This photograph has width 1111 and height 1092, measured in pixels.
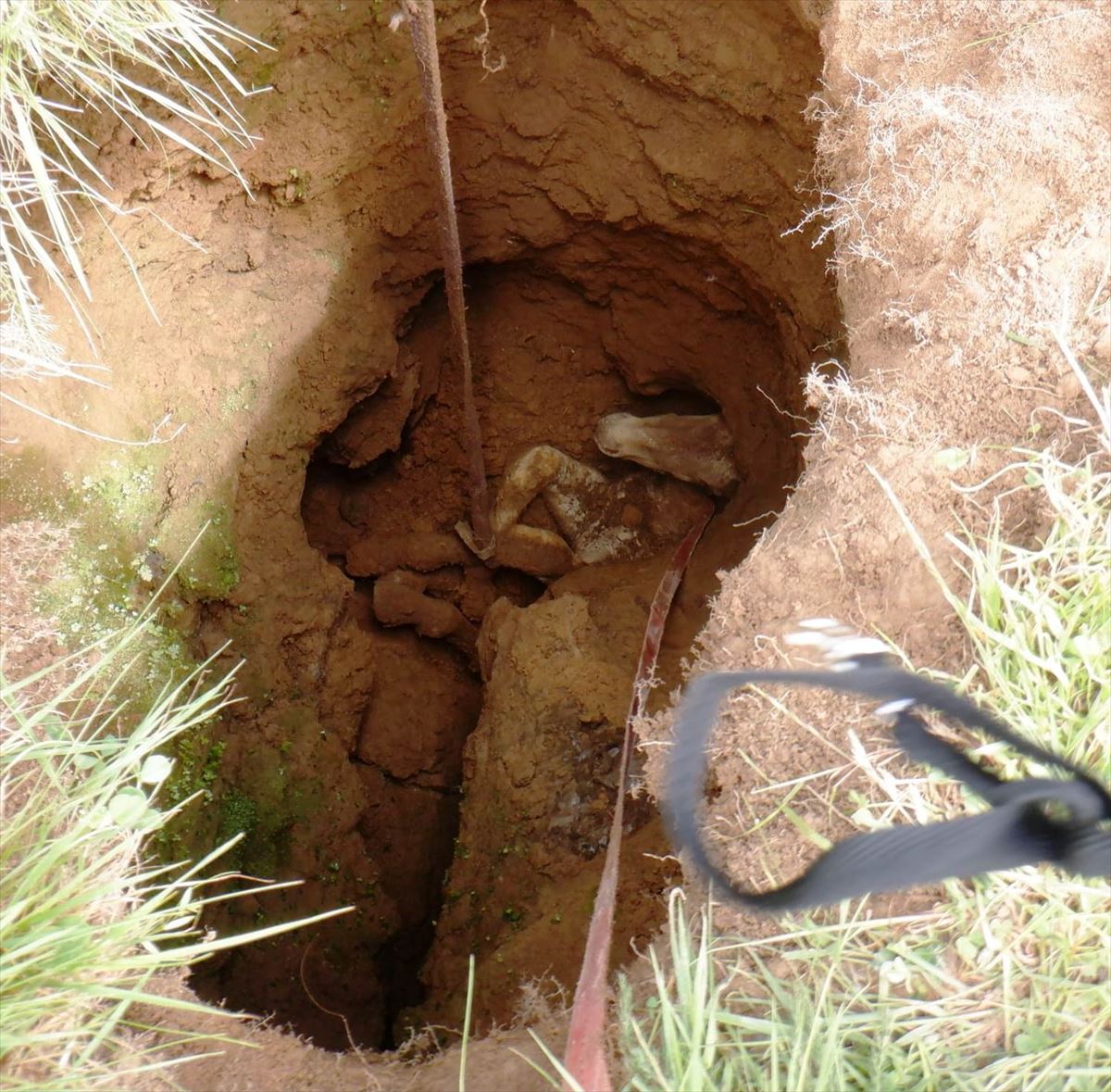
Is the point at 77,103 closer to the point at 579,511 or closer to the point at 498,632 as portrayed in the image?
the point at 498,632

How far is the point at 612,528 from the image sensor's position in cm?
387

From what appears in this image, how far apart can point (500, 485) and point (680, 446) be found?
30.4 inches

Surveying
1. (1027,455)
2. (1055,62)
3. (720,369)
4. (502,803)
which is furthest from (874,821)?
(720,369)

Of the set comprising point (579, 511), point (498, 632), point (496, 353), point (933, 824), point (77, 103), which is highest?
point (77, 103)

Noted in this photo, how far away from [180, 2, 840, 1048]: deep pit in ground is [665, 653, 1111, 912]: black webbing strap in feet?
3.77

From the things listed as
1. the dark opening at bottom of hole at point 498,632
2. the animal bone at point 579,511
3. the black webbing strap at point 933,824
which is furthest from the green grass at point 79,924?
the animal bone at point 579,511

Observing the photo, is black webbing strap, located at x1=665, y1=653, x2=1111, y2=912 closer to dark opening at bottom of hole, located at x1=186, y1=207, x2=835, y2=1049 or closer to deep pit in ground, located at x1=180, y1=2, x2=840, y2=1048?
dark opening at bottom of hole, located at x1=186, y1=207, x2=835, y2=1049

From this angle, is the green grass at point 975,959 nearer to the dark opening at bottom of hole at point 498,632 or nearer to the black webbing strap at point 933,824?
the black webbing strap at point 933,824

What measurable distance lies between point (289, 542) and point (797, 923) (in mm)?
2112

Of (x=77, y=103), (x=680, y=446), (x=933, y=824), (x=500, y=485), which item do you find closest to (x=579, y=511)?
(x=500, y=485)

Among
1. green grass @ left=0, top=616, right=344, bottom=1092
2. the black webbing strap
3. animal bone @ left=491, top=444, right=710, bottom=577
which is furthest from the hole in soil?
the black webbing strap

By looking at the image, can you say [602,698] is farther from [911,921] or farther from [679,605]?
[911,921]

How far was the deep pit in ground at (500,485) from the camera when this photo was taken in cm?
278

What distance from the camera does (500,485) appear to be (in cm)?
386
